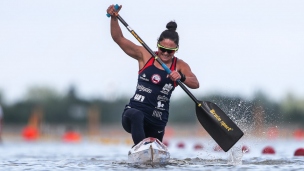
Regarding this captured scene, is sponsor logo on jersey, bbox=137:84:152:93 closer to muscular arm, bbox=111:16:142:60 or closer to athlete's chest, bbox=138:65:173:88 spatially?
athlete's chest, bbox=138:65:173:88

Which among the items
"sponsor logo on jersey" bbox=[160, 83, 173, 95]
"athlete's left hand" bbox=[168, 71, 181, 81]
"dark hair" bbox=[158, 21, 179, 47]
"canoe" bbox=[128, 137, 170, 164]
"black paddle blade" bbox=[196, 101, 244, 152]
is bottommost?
"canoe" bbox=[128, 137, 170, 164]

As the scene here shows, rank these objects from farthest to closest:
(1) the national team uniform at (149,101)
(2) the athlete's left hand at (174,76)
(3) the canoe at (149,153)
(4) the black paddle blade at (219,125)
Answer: (4) the black paddle blade at (219,125) < (1) the national team uniform at (149,101) < (3) the canoe at (149,153) < (2) the athlete's left hand at (174,76)

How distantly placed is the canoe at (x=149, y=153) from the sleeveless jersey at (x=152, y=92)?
1.25 feet

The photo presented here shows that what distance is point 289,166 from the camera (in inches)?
408

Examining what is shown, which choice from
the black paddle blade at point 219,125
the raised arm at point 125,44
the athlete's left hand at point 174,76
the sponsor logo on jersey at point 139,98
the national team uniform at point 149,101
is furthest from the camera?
the black paddle blade at point 219,125

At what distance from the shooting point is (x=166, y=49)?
10.2m

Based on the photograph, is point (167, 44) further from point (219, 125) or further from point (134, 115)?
point (219, 125)

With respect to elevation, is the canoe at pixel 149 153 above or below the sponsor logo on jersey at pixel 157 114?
below

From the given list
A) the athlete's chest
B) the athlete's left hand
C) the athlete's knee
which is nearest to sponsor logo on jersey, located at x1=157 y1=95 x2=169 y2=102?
the athlete's chest

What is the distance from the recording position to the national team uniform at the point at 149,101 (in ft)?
33.3

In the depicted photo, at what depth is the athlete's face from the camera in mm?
10227

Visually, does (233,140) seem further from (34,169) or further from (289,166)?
(34,169)

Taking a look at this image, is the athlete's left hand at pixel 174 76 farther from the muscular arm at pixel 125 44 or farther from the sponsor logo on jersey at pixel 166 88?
the muscular arm at pixel 125 44

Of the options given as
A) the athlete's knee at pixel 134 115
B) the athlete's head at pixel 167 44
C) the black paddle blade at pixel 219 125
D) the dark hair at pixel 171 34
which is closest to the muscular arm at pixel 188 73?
the athlete's head at pixel 167 44
